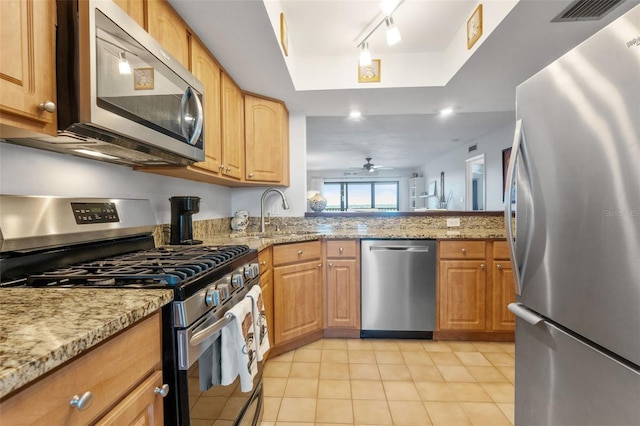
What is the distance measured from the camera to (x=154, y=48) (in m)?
1.08

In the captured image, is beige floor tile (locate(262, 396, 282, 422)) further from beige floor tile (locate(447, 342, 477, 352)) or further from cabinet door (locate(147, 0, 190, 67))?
cabinet door (locate(147, 0, 190, 67))

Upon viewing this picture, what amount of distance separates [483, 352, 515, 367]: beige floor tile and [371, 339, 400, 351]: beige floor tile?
665 millimetres

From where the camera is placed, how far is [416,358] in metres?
2.14

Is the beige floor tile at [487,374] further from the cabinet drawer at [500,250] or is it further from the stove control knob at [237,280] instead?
the stove control knob at [237,280]

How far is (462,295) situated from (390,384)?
1003mm

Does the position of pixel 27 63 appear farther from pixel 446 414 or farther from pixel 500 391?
pixel 500 391

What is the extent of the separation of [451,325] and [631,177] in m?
1.95

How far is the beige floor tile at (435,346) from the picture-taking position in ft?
7.45

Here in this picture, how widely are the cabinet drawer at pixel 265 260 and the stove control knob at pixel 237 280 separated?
0.62 metres

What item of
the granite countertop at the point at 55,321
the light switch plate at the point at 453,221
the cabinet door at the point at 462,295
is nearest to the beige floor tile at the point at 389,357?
the cabinet door at the point at 462,295

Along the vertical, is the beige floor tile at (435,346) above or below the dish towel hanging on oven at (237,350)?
below

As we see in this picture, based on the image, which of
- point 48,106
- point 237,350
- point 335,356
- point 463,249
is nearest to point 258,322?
point 237,350

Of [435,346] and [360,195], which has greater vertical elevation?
[360,195]

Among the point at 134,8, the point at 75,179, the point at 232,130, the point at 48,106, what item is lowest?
the point at 75,179
